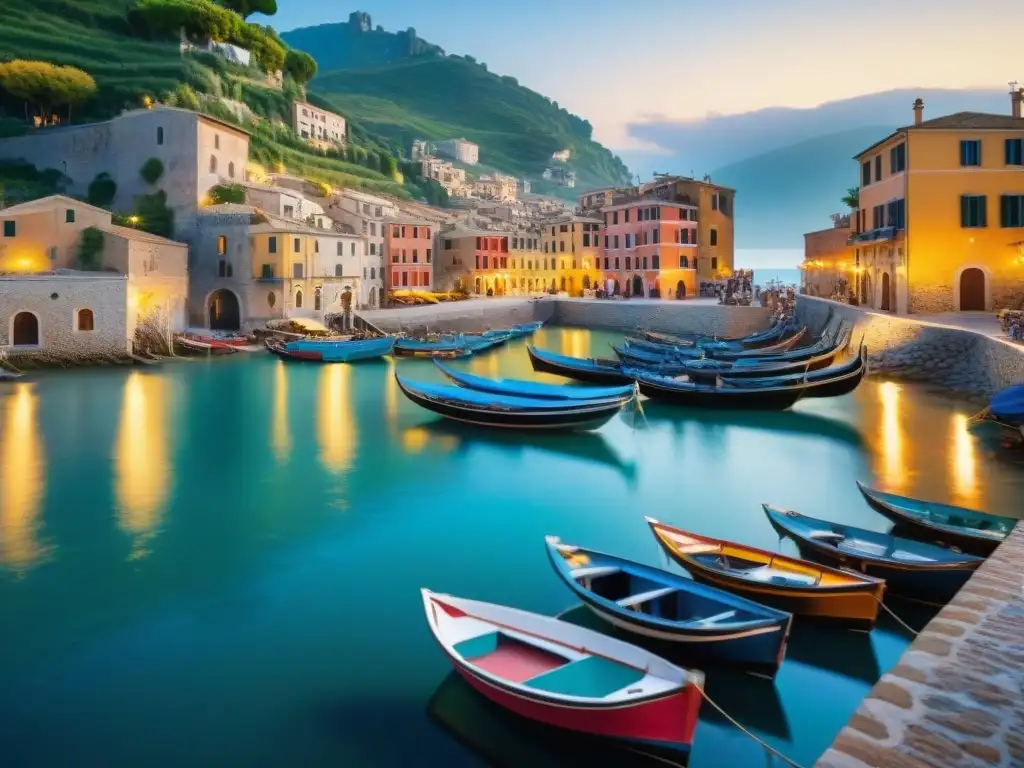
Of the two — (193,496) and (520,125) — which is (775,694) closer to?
(193,496)

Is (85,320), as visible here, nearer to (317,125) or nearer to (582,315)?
(582,315)

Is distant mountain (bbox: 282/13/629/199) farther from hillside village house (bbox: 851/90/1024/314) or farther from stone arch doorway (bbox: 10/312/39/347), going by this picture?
hillside village house (bbox: 851/90/1024/314)

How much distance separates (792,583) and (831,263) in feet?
141

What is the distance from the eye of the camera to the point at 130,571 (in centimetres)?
1211

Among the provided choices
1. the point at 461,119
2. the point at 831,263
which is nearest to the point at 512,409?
the point at 831,263

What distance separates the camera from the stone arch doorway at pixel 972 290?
103ft

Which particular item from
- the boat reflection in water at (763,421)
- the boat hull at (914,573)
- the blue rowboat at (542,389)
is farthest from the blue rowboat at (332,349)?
the boat hull at (914,573)

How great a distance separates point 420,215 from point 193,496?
5040cm

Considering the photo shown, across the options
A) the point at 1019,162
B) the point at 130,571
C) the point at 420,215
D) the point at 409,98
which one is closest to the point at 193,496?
the point at 130,571

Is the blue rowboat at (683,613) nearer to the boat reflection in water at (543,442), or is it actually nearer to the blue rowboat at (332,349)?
the boat reflection in water at (543,442)

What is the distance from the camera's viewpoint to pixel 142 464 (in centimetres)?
1892

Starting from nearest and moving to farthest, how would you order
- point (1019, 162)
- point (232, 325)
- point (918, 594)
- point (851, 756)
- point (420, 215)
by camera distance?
point (851, 756)
point (918, 594)
point (1019, 162)
point (232, 325)
point (420, 215)

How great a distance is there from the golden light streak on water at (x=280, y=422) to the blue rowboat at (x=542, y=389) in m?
4.99

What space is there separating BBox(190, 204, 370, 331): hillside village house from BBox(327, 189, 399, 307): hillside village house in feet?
20.1
